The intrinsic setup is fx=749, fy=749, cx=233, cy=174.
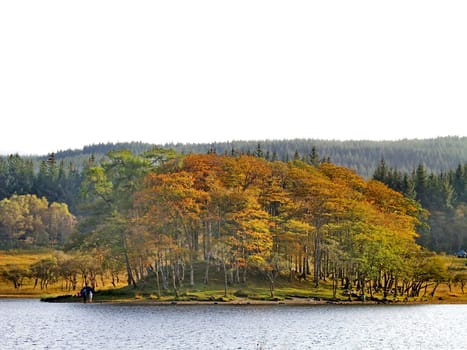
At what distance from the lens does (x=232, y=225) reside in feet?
342

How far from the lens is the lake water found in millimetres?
56562

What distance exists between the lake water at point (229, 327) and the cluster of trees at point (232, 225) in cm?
1009

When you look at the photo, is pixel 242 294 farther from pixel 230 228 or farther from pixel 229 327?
pixel 229 327

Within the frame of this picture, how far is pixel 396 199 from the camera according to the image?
136m

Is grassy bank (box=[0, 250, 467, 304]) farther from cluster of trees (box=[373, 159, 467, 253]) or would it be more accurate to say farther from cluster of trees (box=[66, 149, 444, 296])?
cluster of trees (box=[373, 159, 467, 253])

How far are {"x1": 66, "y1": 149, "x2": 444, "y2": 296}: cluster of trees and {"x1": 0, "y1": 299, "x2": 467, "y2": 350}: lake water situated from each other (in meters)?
10.1

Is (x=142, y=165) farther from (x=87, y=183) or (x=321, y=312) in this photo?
(x=321, y=312)

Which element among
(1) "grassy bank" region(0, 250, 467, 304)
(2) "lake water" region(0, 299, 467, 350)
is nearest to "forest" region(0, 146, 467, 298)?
(1) "grassy bank" region(0, 250, 467, 304)

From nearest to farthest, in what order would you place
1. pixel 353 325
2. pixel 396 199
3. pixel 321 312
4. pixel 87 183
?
pixel 353 325, pixel 321 312, pixel 87 183, pixel 396 199

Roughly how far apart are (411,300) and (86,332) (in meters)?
63.2

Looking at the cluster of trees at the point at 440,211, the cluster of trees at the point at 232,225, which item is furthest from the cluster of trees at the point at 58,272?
the cluster of trees at the point at 440,211

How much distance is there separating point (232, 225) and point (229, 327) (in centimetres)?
3636

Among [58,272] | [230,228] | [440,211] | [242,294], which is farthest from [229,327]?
[440,211]

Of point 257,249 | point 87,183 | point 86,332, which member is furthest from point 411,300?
point 86,332
